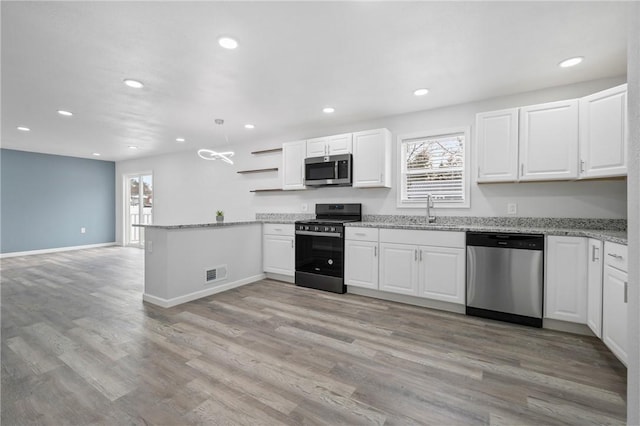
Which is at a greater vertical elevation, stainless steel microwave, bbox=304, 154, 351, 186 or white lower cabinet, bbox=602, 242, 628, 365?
stainless steel microwave, bbox=304, 154, 351, 186

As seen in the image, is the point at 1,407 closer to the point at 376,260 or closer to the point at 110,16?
the point at 110,16

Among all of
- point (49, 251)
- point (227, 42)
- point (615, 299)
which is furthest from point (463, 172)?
point (49, 251)

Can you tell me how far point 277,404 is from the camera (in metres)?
1.64

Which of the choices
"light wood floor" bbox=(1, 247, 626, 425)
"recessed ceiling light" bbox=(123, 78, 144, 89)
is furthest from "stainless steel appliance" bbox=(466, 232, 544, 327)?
"recessed ceiling light" bbox=(123, 78, 144, 89)

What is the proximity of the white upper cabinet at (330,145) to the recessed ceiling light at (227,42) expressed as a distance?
201cm

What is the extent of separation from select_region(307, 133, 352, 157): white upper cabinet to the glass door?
5283 millimetres

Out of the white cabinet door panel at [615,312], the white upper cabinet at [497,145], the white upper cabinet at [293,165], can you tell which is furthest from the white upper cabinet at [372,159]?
the white cabinet door panel at [615,312]

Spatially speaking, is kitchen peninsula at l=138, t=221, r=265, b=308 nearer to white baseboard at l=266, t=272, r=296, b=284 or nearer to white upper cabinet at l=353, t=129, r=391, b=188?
white baseboard at l=266, t=272, r=296, b=284

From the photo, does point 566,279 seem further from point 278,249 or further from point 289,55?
point 278,249

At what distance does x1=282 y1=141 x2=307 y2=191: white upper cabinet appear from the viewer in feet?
14.4

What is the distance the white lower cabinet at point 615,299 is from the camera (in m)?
1.90

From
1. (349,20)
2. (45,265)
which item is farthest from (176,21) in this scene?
(45,265)

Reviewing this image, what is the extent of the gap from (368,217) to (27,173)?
789 cm

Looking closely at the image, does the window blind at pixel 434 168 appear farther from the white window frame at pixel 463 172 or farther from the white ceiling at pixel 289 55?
the white ceiling at pixel 289 55
